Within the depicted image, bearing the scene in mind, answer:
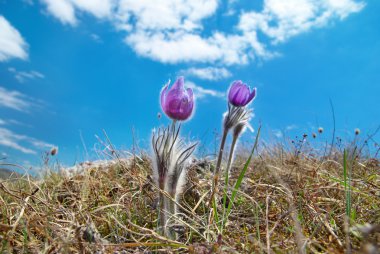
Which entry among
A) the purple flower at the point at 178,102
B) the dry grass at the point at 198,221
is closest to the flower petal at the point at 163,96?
the purple flower at the point at 178,102

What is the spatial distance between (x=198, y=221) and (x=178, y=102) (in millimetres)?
750

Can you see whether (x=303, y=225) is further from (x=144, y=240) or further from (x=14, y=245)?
(x=14, y=245)

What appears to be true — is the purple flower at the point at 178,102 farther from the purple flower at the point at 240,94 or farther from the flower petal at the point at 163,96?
the purple flower at the point at 240,94

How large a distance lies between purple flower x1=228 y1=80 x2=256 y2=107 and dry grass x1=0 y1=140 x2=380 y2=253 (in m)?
Result: 0.40

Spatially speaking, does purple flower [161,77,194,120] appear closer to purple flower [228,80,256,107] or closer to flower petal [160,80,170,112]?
flower petal [160,80,170,112]

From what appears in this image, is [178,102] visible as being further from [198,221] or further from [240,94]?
[198,221]

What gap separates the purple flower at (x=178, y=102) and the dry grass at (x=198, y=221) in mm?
381

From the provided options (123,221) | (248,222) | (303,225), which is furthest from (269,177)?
(123,221)

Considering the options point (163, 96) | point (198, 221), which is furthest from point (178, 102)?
point (198, 221)

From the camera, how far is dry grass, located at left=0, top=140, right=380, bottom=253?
5.06 feet

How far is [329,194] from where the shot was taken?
2521 millimetres

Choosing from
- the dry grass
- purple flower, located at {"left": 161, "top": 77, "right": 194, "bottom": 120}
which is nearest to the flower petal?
purple flower, located at {"left": 161, "top": 77, "right": 194, "bottom": 120}

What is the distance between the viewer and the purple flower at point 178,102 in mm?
1847

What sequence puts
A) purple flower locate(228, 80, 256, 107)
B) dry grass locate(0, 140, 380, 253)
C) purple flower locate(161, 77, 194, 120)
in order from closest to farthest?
1. dry grass locate(0, 140, 380, 253)
2. purple flower locate(161, 77, 194, 120)
3. purple flower locate(228, 80, 256, 107)
